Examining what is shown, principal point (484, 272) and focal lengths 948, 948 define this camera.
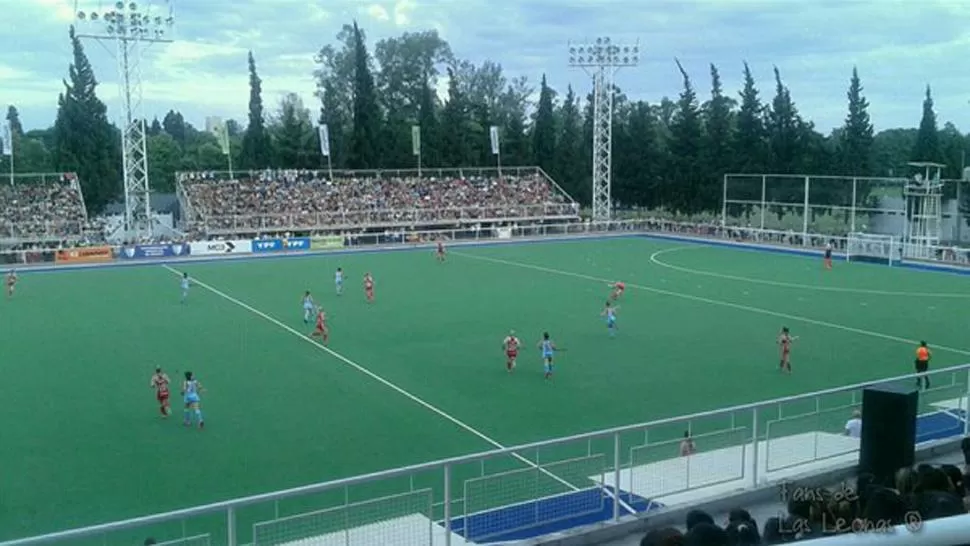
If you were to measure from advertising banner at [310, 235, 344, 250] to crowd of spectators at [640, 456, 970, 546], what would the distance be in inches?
1927

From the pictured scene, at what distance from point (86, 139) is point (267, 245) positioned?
21344 mm

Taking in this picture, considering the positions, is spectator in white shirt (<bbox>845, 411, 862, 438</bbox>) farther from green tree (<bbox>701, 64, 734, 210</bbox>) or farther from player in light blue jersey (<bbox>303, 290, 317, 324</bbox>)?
green tree (<bbox>701, 64, 734, 210</bbox>)

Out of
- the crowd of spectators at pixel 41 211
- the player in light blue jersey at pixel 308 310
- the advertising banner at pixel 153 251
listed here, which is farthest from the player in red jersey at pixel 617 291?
the crowd of spectators at pixel 41 211

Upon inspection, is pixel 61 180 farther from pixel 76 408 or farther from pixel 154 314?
pixel 76 408

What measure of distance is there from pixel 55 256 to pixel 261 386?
1292 inches

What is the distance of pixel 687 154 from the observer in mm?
73812

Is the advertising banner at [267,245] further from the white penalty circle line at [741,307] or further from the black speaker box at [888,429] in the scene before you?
the black speaker box at [888,429]

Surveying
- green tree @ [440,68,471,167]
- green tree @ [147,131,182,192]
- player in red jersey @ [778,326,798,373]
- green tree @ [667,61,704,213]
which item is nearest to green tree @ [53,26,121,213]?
green tree @ [147,131,182,192]

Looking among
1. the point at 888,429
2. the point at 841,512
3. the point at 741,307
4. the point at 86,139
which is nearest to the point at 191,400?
the point at 888,429

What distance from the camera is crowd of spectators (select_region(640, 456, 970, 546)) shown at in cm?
615

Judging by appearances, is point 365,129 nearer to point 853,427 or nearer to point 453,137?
point 453,137

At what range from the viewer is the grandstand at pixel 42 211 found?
178 feet

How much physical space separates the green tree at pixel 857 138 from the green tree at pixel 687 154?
1049 cm

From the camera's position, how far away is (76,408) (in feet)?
62.8
